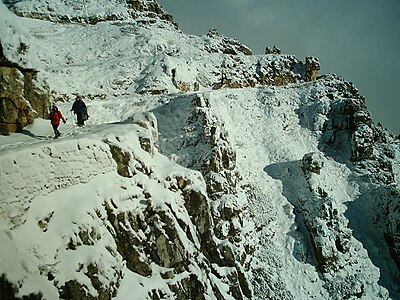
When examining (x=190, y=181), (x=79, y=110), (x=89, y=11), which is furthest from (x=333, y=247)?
(x=89, y=11)

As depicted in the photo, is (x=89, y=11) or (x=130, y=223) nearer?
(x=130, y=223)

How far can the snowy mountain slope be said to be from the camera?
11.2 meters

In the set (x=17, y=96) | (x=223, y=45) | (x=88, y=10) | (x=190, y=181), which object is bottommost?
(x=190, y=181)

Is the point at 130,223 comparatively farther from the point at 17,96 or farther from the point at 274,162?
the point at 274,162

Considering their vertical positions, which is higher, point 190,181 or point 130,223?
point 190,181

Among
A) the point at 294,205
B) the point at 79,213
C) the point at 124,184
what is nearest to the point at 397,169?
the point at 294,205

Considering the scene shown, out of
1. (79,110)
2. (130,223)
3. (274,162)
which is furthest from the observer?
(274,162)

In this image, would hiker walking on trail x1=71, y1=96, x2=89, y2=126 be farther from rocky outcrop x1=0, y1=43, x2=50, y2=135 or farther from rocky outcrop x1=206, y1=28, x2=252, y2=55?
rocky outcrop x1=206, y1=28, x2=252, y2=55

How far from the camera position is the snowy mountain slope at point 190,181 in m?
11.2

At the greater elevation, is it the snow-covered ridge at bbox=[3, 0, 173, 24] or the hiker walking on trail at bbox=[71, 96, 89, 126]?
the snow-covered ridge at bbox=[3, 0, 173, 24]

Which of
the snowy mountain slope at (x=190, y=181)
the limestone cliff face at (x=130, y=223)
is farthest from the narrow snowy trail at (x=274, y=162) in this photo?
the limestone cliff face at (x=130, y=223)

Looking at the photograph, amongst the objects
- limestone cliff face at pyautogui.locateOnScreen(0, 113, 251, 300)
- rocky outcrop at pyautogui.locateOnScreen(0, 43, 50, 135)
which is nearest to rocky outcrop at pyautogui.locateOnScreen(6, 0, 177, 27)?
rocky outcrop at pyautogui.locateOnScreen(0, 43, 50, 135)

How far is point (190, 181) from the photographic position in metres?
19.0

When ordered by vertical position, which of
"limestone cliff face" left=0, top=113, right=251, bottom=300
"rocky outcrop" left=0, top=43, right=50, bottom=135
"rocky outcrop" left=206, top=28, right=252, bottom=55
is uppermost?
"rocky outcrop" left=206, top=28, right=252, bottom=55
